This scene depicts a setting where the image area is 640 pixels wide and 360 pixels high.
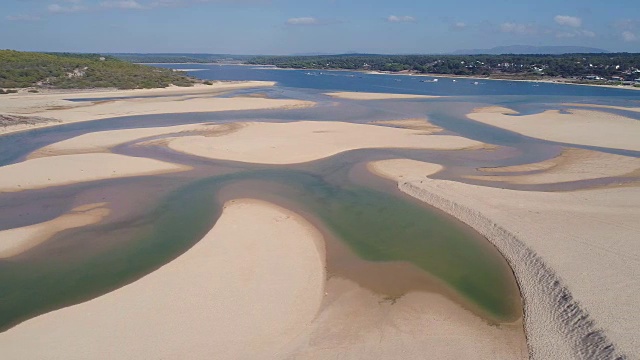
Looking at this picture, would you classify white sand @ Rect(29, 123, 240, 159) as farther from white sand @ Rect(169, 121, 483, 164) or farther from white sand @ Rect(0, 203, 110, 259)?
white sand @ Rect(0, 203, 110, 259)

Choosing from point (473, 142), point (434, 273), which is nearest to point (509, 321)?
point (434, 273)

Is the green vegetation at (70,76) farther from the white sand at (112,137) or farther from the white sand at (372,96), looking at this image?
the white sand at (112,137)

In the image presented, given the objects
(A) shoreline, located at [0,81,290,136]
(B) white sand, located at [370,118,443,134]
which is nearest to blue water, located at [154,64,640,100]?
(A) shoreline, located at [0,81,290,136]

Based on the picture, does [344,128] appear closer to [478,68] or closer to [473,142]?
[473,142]

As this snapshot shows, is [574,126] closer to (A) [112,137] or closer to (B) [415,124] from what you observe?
(B) [415,124]

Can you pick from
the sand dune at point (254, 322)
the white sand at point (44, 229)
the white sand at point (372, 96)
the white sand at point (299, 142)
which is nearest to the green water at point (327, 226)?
the white sand at point (44, 229)

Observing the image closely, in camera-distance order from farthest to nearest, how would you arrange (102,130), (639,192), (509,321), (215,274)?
(102,130), (639,192), (215,274), (509,321)

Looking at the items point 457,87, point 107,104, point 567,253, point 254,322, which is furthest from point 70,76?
point 567,253
